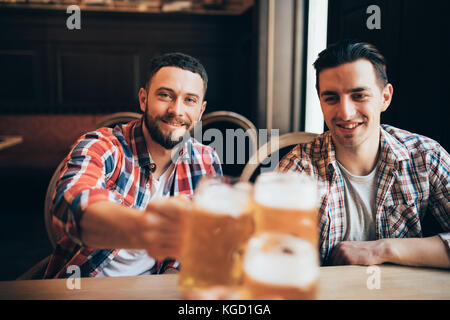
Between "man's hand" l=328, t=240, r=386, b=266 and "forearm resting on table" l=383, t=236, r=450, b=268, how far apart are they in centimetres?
2

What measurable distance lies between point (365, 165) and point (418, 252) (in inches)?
16.6

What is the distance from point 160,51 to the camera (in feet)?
15.4

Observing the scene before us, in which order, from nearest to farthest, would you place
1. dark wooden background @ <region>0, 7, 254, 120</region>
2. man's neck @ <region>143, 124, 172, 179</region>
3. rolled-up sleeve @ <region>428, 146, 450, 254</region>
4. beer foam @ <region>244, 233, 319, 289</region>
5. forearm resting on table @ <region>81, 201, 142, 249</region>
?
beer foam @ <region>244, 233, 319, 289</region>
forearm resting on table @ <region>81, 201, 142, 249</region>
rolled-up sleeve @ <region>428, 146, 450, 254</region>
man's neck @ <region>143, 124, 172, 179</region>
dark wooden background @ <region>0, 7, 254, 120</region>

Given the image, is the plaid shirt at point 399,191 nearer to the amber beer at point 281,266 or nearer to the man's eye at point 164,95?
the man's eye at point 164,95

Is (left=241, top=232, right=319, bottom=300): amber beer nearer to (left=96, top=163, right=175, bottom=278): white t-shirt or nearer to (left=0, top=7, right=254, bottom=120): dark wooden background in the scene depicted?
(left=96, top=163, right=175, bottom=278): white t-shirt

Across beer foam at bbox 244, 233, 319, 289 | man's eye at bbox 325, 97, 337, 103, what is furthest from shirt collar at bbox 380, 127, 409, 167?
beer foam at bbox 244, 233, 319, 289

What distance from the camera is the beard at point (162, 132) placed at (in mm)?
1263

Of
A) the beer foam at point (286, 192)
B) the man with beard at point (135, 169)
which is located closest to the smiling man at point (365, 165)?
the man with beard at point (135, 169)

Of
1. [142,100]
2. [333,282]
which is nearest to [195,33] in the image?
[142,100]

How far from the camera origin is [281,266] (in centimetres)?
48

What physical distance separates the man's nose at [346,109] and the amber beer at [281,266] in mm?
764

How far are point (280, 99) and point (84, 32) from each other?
3.04m

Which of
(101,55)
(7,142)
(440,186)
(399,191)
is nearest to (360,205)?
(399,191)

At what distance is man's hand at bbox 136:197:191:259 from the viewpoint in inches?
21.2
